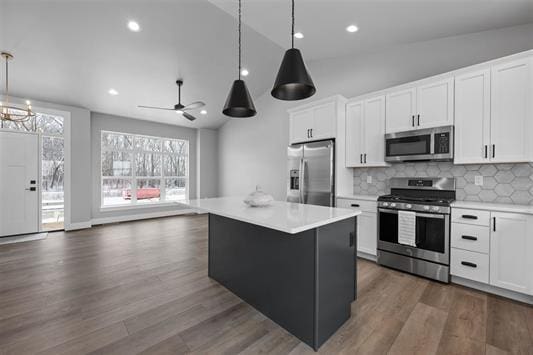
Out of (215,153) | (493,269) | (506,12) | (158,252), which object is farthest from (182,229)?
(506,12)

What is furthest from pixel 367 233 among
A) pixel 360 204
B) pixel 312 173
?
pixel 312 173

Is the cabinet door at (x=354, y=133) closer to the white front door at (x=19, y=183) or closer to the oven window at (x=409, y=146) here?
the oven window at (x=409, y=146)

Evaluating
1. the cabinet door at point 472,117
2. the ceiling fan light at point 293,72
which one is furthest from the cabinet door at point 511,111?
the ceiling fan light at point 293,72

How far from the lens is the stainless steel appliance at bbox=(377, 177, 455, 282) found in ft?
8.87

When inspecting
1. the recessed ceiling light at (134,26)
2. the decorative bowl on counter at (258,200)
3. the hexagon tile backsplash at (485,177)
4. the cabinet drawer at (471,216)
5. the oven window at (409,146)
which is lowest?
the cabinet drawer at (471,216)

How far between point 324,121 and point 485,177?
7.44ft

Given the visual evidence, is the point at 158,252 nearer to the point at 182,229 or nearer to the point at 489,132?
the point at 182,229

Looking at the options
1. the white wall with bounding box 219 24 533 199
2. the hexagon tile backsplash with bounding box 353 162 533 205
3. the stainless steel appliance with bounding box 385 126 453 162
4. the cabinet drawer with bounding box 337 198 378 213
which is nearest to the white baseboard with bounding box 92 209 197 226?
the white wall with bounding box 219 24 533 199

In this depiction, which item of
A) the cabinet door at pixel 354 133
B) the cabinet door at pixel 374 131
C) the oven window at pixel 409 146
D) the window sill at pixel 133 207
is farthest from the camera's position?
the window sill at pixel 133 207

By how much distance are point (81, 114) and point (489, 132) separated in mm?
7462

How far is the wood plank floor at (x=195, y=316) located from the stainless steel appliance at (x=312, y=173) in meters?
1.25

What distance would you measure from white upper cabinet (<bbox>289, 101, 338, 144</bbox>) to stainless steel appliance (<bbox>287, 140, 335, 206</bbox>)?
15cm

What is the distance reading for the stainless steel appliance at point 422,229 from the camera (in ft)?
8.87

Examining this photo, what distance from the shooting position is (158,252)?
3.79 meters
